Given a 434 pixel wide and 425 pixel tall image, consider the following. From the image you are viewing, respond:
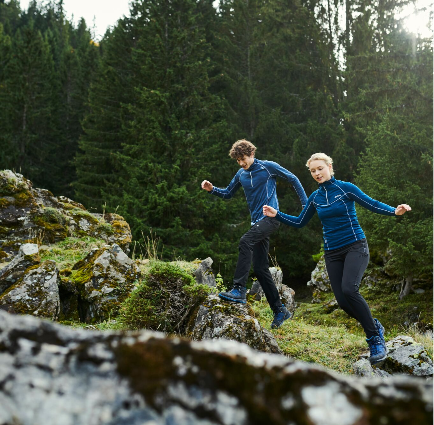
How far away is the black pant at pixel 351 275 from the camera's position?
13.1 feet

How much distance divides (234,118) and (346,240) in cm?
1997

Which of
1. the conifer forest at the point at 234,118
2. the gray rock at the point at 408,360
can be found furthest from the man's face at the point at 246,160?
the conifer forest at the point at 234,118

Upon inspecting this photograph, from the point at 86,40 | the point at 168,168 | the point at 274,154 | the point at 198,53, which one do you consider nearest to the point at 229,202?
the point at 168,168

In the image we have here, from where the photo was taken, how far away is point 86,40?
40.7 meters

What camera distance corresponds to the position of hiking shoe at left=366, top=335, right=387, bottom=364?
4196 millimetres

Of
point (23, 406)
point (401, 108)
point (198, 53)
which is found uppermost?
point (198, 53)

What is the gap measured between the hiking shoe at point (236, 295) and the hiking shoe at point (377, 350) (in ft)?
4.71

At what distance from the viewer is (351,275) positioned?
13.1 ft

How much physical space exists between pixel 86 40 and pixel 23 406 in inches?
1776

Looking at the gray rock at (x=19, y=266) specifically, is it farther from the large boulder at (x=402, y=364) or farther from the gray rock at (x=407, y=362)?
the gray rock at (x=407, y=362)

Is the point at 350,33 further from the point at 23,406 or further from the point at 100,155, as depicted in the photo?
the point at 23,406

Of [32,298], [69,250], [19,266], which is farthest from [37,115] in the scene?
[32,298]

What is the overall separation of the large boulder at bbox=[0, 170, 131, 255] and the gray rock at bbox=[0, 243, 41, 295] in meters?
2.09

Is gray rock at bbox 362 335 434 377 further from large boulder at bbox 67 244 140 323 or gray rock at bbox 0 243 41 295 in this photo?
gray rock at bbox 0 243 41 295
